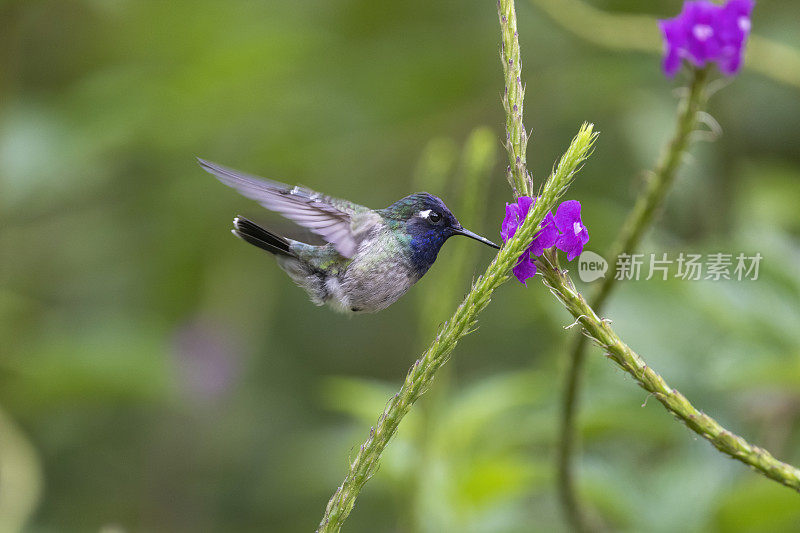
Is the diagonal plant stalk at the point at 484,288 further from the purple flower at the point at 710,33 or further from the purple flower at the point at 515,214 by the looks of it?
the purple flower at the point at 710,33

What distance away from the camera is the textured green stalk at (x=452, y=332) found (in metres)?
1.26

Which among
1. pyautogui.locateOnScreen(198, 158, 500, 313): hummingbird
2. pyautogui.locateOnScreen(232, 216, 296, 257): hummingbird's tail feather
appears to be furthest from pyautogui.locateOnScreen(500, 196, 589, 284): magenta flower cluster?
pyautogui.locateOnScreen(232, 216, 296, 257): hummingbird's tail feather

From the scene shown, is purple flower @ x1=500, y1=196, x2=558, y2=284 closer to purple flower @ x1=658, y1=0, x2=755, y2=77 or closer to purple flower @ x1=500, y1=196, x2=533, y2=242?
purple flower @ x1=500, y1=196, x2=533, y2=242

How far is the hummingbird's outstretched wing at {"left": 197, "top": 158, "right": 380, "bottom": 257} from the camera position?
1.68 m

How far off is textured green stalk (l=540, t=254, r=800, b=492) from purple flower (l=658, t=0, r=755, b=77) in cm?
59

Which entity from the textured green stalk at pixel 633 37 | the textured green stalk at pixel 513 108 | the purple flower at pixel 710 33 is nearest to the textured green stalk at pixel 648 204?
the purple flower at pixel 710 33

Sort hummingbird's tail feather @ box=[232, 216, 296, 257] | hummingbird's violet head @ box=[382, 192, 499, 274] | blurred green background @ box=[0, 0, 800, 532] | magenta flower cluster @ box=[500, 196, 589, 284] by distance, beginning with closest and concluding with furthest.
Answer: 1. magenta flower cluster @ box=[500, 196, 589, 284]
2. hummingbird's violet head @ box=[382, 192, 499, 274]
3. hummingbird's tail feather @ box=[232, 216, 296, 257]
4. blurred green background @ box=[0, 0, 800, 532]

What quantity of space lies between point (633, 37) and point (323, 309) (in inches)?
95.8

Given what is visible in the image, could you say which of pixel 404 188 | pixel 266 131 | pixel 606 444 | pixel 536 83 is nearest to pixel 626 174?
pixel 536 83

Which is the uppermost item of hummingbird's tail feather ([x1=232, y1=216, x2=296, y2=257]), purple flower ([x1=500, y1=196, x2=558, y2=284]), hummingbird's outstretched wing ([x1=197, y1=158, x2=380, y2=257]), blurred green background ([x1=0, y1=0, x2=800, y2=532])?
purple flower ([x1=500, y1=196, x2=558, y2=284])

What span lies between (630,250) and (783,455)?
1.38 metres

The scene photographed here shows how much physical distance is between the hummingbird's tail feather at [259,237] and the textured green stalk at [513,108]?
2.03ft

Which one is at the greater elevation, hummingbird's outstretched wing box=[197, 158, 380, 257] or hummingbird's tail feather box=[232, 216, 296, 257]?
hummingbird's outstretched wing box=[197, 158, 380, 257]

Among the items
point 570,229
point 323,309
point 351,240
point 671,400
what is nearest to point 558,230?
point 570,229
